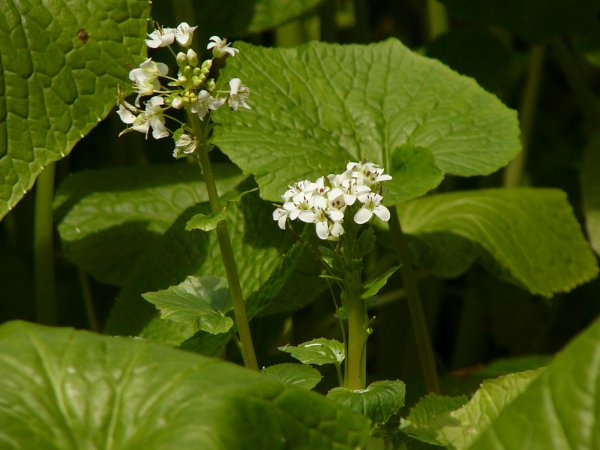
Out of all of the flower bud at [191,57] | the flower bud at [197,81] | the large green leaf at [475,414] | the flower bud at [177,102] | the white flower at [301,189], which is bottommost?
the large green leaf at [475,414]

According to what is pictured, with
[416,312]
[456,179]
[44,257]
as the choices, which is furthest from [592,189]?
[44,257]

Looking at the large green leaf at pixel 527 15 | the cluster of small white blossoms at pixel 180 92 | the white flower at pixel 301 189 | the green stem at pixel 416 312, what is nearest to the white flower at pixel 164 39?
the cluster of small white blossoms at pixel 180 92

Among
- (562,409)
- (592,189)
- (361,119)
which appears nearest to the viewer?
(562,409)

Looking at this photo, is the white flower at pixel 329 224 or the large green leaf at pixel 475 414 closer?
the white flower at pixel 329 224

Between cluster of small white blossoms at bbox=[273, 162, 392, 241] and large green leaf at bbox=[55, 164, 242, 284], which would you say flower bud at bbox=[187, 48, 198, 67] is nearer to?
cluster of small white blossoms at bbox=[273, 162, 392, 241]

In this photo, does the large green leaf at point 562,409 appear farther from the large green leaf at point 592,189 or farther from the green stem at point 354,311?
the large green leaf at point 592,189

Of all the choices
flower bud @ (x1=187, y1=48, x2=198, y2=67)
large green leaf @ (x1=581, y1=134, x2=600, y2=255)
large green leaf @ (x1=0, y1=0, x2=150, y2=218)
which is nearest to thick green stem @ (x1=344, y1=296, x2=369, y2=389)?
flower bud @ (x1=187, y1=48, x2=198, y2=67)

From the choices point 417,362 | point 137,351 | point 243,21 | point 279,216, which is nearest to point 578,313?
point 417,362

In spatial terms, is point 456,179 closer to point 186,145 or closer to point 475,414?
point 475,414

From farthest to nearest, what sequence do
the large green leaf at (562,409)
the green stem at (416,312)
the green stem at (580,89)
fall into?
the green stem at (580,89)
the green stem at (416,312)
the large green leaf at (562,409)
